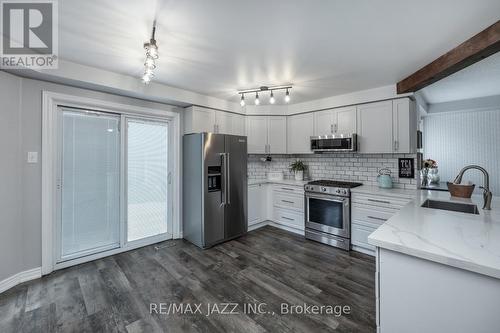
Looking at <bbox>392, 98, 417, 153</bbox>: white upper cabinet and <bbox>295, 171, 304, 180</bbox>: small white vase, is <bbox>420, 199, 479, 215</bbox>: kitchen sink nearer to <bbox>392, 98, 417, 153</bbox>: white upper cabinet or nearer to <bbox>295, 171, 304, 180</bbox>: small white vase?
<bbox>392, 98, 417, 153</bbox>: white upper cabinet

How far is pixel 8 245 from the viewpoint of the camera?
227cm

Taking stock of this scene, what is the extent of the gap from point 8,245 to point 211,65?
2950mm

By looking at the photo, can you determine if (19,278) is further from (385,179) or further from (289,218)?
(385,179)

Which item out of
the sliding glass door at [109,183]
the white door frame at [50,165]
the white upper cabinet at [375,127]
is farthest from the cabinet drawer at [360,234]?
the white door frame at [50,165]

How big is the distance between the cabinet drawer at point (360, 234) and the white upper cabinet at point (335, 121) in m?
1.52

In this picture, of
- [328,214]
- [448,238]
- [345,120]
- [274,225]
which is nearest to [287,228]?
[274,225]

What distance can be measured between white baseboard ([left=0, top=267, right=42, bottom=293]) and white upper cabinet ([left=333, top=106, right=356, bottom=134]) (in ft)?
14.9

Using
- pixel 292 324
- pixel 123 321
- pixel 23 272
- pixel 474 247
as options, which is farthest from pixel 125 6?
pixel 23 272

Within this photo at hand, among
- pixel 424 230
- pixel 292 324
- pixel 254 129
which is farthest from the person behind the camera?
pixel 254 129

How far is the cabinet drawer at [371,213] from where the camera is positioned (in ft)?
9.49

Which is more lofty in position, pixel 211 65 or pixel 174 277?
pixel 211 65

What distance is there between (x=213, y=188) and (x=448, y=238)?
2.79m

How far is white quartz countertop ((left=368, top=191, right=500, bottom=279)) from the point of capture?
3.29ft

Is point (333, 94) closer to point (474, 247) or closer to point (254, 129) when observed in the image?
point (254, 129)
